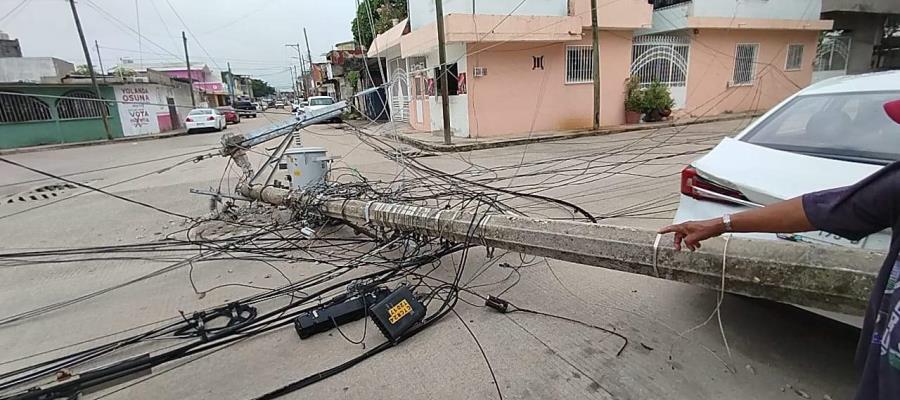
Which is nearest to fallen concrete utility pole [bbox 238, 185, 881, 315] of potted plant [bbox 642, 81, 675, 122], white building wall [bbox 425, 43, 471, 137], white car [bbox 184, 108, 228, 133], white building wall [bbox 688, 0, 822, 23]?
white building wall [bbox 425, 43, 471, 137]

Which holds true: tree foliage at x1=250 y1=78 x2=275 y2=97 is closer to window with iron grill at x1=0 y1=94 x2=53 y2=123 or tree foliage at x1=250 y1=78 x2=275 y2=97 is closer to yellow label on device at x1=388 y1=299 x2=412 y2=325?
window with iron grill at x1=0 y1=94 x2=53 y2=123

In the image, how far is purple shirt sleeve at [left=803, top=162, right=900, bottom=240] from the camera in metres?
1.20

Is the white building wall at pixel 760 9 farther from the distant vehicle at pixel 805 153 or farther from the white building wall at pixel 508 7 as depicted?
the distant vehicle at pixel 805 153

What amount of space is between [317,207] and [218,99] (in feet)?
189

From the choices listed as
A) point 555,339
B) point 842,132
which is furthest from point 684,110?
point 555,339

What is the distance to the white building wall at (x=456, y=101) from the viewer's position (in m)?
13.0

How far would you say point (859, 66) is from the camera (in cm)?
2039

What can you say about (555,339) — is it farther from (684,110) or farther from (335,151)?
(684,110)

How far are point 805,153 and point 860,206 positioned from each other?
1.72 meters

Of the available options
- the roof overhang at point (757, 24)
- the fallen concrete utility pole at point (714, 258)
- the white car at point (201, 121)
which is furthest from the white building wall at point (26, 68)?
the roof overhang at point (757, 24)

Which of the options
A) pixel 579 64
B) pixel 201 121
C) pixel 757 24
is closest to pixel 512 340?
pixel 579 64

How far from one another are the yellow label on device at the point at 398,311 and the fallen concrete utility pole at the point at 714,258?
741mm

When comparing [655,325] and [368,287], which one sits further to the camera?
[368,287]

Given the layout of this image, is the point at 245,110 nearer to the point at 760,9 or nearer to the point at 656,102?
the point at 656,102
